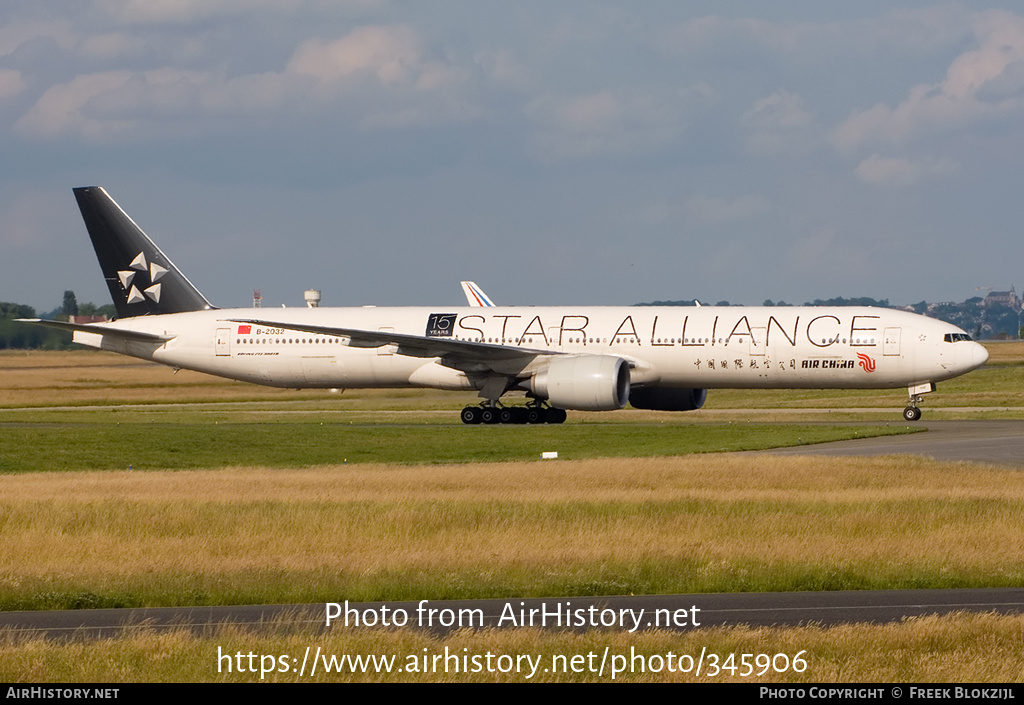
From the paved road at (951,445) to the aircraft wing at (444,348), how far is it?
11.8m

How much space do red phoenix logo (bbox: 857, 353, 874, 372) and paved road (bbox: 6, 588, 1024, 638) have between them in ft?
88.4

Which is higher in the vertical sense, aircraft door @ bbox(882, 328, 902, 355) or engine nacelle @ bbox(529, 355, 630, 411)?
aircraft door @ bbox(882, 328, 902, 355)

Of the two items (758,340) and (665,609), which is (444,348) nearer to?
(758,340)

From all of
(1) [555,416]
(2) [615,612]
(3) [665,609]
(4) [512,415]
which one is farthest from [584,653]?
(1) [555,416]

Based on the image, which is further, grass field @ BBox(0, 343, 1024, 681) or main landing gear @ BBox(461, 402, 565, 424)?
main landing gear @ BBox(461, 402, 565, 424)

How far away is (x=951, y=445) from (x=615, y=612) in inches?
870

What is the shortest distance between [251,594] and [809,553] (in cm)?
698

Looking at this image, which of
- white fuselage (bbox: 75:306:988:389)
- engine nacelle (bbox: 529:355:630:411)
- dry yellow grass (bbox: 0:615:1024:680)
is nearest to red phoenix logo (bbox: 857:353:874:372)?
white fuselage (bbox: 75:306:988:389)

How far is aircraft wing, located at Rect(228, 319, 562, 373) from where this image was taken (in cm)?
4322

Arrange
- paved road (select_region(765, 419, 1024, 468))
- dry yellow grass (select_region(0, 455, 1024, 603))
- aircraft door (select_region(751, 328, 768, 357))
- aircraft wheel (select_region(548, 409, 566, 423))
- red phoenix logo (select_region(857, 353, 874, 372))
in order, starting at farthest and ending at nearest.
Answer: aircraft wheel (select_region(548, 409, 566, 423)) < aircraft door (select_region(751, 328, 768, 357)) < red phoenix logo (select_region(857, 353, 874, 372)) < paved road (select_region(765, 419, 1024, 468)) < dry yellow grass (select_region(0, 455, 1024, 603))

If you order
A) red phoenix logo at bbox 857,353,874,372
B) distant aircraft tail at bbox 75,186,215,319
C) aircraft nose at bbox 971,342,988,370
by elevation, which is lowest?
red phoenix logo at bbox 857,353,874,372

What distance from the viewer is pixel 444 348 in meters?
A: 43.7

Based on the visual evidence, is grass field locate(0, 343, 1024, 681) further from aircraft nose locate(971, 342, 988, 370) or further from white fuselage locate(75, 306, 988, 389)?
aircraft nose locate(971, 342, 988, 370)

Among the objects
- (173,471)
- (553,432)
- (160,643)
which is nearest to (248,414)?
(553,432)
